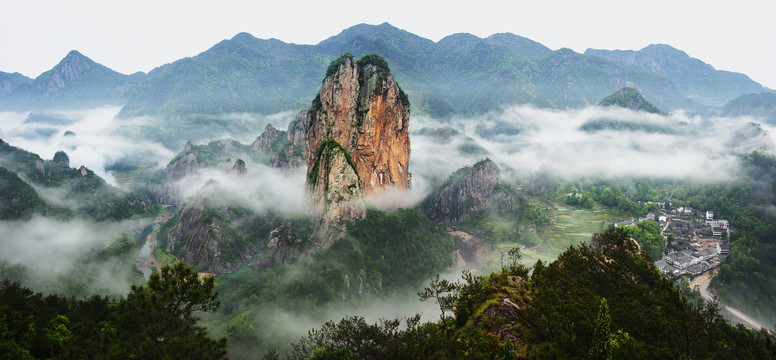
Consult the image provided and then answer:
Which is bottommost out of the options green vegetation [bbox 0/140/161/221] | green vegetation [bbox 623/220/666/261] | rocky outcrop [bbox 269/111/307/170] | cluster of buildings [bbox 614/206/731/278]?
cluster of buildings [bbox 614/206/731/278]

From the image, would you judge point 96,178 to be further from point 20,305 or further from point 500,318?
point 500,318


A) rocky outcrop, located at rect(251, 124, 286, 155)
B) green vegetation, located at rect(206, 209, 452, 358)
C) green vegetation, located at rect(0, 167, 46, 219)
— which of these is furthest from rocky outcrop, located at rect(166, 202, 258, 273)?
rocky outcrop, located at rect(251, 124, 286, 155)

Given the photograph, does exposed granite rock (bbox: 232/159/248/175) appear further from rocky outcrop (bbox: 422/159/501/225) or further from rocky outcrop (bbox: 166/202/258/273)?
rocky outcrop (bbox: 422/159/501/225)

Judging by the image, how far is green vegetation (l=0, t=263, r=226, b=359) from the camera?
2052 cm

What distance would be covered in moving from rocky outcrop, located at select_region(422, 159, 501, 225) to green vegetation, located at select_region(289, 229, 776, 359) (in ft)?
322

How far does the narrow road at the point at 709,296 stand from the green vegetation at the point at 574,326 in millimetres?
40382

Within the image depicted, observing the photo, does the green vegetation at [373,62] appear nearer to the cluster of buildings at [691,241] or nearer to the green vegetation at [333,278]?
the green vegetation at [333,278]

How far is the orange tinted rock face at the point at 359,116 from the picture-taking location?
10150 cm

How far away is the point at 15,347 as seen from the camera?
883 inches

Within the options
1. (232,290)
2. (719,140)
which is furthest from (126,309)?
(719,140)

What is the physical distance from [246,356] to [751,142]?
236755mm

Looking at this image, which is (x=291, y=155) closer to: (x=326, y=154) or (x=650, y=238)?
(x=326, y=154)

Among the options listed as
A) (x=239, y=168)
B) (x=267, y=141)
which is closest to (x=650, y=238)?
(x=239, y=168)

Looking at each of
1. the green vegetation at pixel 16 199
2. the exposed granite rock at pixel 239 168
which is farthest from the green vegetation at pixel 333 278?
the green vegetation at pixel 16 199
